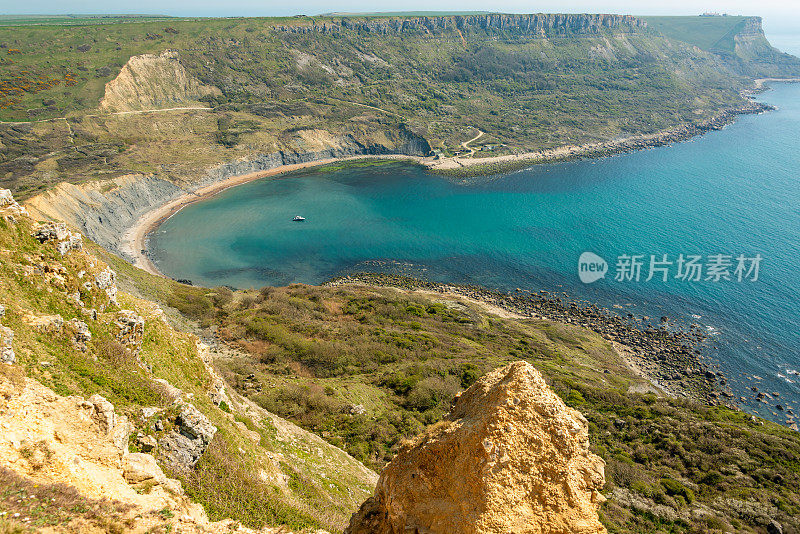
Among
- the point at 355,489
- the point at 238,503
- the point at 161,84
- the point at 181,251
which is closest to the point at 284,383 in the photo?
the point at 355,489

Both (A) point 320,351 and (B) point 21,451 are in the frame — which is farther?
(A) point 320,351

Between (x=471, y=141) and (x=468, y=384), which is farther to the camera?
(x=471, y=141)

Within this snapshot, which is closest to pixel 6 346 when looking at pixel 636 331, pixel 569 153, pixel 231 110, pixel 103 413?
pixel 103 413

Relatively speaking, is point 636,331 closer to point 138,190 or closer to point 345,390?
point 345,390

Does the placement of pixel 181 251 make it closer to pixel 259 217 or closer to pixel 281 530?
pixel 259 217

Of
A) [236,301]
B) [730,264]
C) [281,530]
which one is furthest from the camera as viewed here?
[730,264]

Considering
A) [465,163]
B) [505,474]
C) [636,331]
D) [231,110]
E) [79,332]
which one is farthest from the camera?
[231,110]
